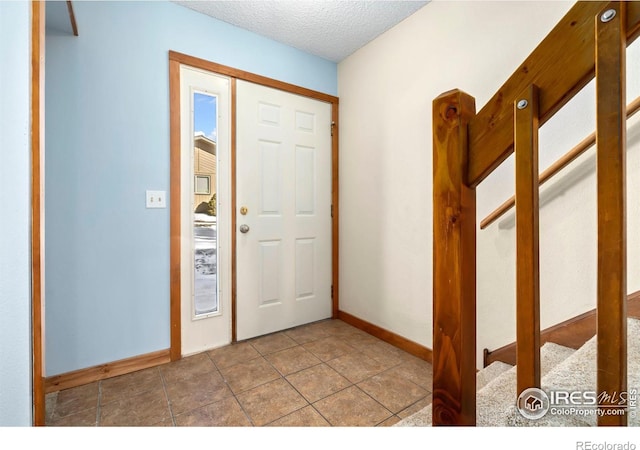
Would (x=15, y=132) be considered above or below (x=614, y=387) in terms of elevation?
above

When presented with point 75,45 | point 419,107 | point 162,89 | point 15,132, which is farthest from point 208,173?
point 419,107

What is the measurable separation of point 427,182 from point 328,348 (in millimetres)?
1414

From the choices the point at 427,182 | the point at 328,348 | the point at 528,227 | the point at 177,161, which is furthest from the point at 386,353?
A: the point at 177,161

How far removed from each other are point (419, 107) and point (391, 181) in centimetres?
56

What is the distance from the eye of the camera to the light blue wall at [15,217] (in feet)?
2.54

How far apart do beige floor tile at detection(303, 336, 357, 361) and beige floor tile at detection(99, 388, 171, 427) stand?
98cm

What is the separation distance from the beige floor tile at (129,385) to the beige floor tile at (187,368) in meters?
0.05

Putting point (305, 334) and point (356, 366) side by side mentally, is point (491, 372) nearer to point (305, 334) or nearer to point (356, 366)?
point (356, 366)

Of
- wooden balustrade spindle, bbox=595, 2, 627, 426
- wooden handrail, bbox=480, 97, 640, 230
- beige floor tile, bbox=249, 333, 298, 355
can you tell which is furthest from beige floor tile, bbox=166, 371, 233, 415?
wooden handrail, bbox=480, 97, 640, 230

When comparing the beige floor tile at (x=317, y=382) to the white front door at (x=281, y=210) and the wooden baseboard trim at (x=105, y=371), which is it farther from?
the wooden baseboard trim at (x=105, y=371)

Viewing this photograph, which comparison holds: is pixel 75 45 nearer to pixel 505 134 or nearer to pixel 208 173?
pixel 208 173

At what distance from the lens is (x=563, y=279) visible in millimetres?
1423

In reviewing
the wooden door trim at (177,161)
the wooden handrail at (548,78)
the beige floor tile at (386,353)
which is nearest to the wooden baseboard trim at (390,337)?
the beige floor tile at (386,353)

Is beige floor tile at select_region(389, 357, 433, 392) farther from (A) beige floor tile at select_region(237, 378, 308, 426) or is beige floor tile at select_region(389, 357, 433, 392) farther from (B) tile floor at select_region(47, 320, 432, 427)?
(A) beige floor tile at select_region(237, 378, 308, 426)
